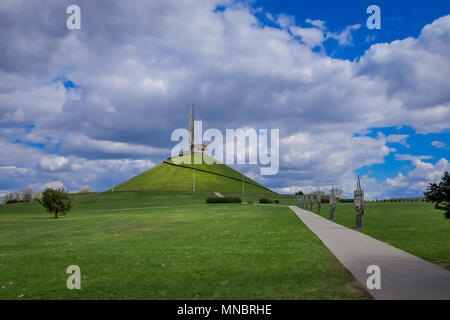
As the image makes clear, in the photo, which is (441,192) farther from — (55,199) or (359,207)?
(55,199)

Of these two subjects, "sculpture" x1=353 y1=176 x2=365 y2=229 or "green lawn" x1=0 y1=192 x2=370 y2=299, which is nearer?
"green lawn" x1=0 y1=192 x2=370 y2=299

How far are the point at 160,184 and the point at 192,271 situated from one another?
150 m

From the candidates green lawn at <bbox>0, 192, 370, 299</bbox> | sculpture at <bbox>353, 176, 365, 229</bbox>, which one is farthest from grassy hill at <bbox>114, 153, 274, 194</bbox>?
green lawn at <bbox>0, 192, 370, 299</bbox>

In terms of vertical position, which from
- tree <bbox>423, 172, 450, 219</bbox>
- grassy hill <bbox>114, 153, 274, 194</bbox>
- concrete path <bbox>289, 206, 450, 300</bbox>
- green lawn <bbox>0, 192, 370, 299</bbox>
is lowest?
green lawn <bbox>0, 192, 370, 299</bbox>

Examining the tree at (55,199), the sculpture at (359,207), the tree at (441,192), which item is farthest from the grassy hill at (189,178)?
the tree at (441,192)

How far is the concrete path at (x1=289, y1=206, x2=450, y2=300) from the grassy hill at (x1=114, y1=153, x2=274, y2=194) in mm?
131242

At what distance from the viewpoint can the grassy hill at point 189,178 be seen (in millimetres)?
151250

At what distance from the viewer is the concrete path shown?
6801 mm

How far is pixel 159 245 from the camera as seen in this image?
1498 centimetres

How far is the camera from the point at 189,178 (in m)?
163

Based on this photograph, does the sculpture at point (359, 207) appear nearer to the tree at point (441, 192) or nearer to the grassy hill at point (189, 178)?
the tree at point (441, 192)

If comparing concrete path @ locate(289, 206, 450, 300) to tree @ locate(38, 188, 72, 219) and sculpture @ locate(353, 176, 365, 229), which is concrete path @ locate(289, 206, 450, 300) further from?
tree @ locate(38, 188, 72, 219)
